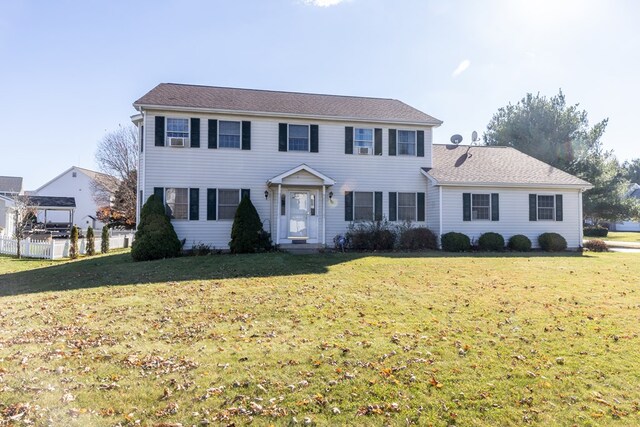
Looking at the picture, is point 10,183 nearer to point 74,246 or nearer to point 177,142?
point 74,246

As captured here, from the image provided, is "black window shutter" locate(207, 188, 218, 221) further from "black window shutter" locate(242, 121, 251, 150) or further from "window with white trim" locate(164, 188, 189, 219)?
"black window shutter" locate(242, 121, 251, 150)

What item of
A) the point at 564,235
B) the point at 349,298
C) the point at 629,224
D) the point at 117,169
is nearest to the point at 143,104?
the point at 349,298

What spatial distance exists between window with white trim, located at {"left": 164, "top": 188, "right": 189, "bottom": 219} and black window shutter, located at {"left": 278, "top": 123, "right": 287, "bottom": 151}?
4227 millimetres

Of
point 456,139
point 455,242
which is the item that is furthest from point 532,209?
point 456,139

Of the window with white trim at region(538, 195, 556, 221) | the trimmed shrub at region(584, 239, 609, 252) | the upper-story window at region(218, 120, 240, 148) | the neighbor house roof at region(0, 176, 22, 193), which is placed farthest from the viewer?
the neighbor house roof at region(0, 176, 22, 193)

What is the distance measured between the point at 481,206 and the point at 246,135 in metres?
10.8

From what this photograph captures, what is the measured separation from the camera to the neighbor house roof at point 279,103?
16.0 meters

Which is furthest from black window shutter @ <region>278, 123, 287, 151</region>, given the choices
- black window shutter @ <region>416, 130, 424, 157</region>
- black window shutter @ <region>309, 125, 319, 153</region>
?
black window shutter @ <region>416, 130, 424, 157</region>

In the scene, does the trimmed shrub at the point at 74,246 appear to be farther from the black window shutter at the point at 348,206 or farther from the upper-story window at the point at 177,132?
the black window shutter at the point at 348,206

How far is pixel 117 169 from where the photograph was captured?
3675 centimetres

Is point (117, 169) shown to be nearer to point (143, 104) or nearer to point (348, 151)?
point (143, 104)

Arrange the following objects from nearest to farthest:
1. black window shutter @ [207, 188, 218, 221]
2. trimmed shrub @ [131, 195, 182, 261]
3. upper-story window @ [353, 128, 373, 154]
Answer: trimmed shrub @ [131, 195, 182, 261]
black window shutter @ [207, 188, 218, 221]
upper-story window @ [353, 128, 373, 154]

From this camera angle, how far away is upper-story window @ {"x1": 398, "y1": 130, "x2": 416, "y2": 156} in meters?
17.9

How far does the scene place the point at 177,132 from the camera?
15.8m
